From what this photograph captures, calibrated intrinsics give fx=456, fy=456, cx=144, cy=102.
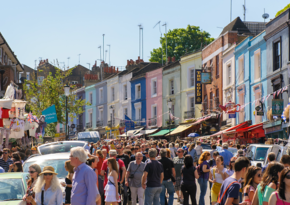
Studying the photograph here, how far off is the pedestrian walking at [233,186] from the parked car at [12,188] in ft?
13.1

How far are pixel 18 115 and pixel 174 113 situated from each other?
87.2 feet

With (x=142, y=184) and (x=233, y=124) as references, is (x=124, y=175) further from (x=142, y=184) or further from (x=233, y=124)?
(x=233, y=124)

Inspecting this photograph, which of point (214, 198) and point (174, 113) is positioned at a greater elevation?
point (174, 113)

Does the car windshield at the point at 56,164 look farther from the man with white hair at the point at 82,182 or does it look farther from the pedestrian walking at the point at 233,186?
the pedestrian walking at the point at 233,186

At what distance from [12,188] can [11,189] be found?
0.03 meters

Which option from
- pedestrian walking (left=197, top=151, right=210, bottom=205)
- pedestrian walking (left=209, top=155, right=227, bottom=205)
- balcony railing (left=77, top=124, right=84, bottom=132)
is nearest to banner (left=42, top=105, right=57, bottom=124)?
pedestrian walking (left=197, top=151, right=210, bottom=205)

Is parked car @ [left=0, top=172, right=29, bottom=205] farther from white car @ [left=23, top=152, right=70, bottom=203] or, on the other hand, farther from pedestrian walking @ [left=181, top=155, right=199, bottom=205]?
pedestrian walking @ [left=181, top=155, right=199, bottom=205]

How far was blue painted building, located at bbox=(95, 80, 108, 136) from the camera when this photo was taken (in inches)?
2351

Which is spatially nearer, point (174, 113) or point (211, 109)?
point (211, 109)

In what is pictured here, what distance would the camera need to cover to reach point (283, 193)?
5.90 meters

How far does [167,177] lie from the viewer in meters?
12.5

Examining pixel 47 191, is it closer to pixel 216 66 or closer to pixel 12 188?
pixel 12 188

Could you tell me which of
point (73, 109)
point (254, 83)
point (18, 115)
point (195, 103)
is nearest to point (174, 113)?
point (195, 103)

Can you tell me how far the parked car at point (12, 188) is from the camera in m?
8.71
